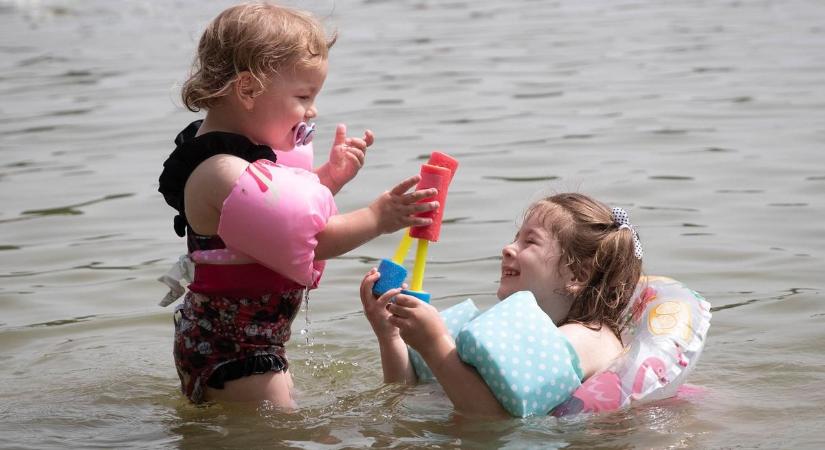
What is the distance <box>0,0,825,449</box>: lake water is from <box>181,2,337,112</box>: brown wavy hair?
3.78 ft

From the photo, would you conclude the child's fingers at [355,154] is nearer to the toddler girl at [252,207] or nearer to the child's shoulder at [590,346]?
the toddler girl at [252,207]

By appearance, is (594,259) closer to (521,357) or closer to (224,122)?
(521,357)

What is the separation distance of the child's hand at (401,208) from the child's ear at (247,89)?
58cm

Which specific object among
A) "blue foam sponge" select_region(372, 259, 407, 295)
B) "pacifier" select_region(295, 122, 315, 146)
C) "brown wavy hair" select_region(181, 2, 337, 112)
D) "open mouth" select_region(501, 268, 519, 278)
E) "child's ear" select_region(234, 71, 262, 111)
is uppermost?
"brown wavy hair" select_region(181, 2, 337, 112)

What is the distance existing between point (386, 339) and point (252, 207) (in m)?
0.90

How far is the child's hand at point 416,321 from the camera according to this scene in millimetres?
4258

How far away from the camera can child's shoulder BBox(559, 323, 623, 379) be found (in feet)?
14.8

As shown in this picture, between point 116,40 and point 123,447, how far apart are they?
13.1 m

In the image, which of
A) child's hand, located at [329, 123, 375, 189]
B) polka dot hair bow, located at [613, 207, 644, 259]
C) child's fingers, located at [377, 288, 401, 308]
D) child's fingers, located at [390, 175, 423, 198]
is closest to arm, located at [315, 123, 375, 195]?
child's hand, located at [329, 123, 375, 189]

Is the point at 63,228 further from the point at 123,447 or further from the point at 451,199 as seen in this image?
the point at 123,447

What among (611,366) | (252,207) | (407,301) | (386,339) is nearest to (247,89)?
(252,207)

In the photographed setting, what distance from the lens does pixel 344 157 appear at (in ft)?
15.9

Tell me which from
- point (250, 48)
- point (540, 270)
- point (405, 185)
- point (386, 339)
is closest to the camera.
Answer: point (405, 185)

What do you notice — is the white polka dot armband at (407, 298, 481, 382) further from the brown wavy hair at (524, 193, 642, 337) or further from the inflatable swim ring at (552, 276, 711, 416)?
the inflatable swim ring at (552, 276, 711, 416)
